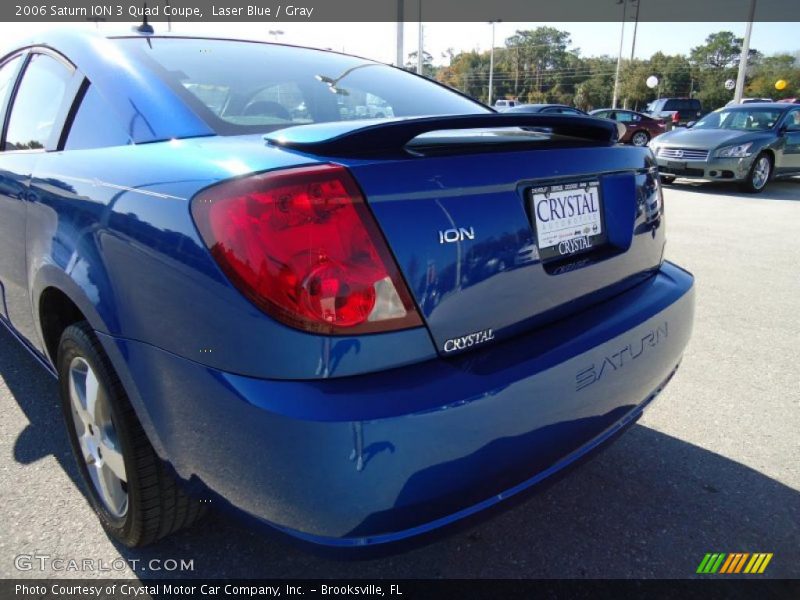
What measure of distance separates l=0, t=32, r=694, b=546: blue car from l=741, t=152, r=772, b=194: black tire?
10485 millimetres

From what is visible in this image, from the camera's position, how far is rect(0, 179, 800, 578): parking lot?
1.83 m

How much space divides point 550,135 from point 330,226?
2.92 ft

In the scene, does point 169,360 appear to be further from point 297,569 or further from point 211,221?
point 297,569

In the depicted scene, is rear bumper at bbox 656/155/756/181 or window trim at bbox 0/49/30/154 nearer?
window trim at bbox 0/49/30/154

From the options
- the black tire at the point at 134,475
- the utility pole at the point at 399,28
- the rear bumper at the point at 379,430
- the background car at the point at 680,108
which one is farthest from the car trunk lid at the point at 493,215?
the background car at the point at 680,108

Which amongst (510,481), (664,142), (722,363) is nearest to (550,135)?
(510,481)

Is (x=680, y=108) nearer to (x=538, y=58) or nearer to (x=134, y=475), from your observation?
(x=134, y=475)

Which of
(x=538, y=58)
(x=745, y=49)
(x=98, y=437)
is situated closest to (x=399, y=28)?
(x=745, y=49)

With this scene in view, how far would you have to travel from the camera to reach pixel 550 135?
1.78 m

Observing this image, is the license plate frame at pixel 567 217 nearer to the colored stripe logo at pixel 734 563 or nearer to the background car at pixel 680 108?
the colored stripe logo at pixel 734 563

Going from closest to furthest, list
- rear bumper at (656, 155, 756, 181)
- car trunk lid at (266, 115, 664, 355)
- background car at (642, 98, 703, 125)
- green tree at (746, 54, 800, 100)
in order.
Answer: car trunk lid at (266, 115, 664, 355) < rear bumper at (656, 155, 756, 181) < background car at (642, 98, 703, 125) < green tree at (746, 54, 800, 100)

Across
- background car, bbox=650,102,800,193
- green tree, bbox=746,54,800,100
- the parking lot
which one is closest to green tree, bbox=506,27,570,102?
green tree, bbox=746,54,800,100
